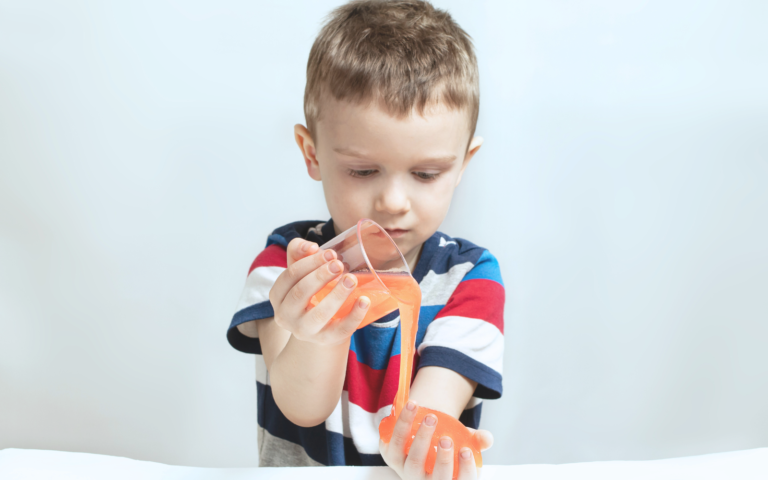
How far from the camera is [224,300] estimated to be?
4.35 ft

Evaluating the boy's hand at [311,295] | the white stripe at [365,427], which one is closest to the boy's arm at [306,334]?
the boy's hand at [311,295]

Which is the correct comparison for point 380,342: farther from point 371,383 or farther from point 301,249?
point 301,249

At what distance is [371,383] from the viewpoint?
0.96 metres

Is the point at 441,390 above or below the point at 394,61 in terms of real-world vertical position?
below

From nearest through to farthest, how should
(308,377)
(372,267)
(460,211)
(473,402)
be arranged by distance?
(372,267) → (308,377) → (473,402) → (460,211)

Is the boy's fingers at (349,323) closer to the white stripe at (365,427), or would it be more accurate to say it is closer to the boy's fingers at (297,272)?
the boy's fingers at (297,272)

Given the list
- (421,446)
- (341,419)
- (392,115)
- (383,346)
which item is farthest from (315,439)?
(392,115)

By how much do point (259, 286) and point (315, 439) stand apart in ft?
0.89

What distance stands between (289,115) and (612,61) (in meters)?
0.71

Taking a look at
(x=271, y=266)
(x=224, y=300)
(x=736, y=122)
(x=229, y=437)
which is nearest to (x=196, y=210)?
(x=224, y=300)

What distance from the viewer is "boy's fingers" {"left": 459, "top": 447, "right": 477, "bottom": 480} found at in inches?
24.2

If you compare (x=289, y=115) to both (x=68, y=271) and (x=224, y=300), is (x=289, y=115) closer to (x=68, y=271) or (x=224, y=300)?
(x=224, y=300)


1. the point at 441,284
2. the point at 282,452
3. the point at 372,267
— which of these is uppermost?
the point at 441,284

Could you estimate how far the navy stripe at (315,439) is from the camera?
3.03 feet
